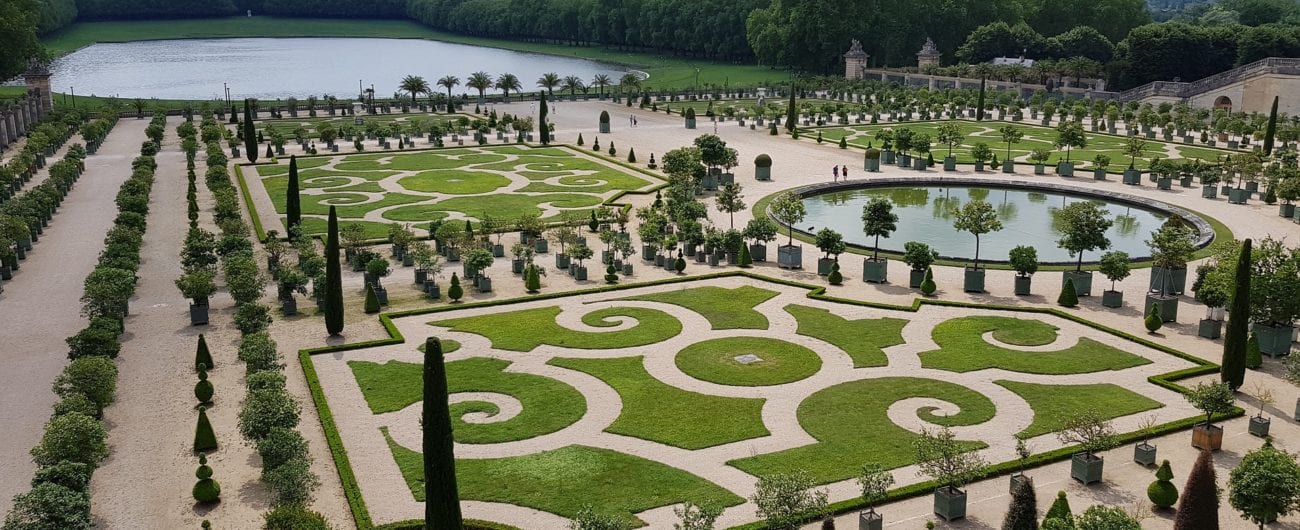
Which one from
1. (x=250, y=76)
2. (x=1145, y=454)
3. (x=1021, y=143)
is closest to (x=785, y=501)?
(x=1145, y=454)

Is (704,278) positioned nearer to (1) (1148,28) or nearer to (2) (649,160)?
(2) (649,160)

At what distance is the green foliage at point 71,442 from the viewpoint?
26172 mm

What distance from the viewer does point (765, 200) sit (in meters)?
63.9

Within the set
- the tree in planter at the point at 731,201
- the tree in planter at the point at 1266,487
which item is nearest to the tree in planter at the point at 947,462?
the tree in planter at the point at 1266,487

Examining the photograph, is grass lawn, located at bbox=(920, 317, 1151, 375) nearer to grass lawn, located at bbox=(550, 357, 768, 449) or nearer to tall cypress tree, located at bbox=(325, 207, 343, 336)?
grass lawn, located at bbox=(550, 357, 768, 449)

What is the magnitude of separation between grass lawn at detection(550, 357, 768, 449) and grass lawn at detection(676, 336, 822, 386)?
164 cm

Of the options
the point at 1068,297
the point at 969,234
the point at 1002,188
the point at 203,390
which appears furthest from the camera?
the point at 1002,188

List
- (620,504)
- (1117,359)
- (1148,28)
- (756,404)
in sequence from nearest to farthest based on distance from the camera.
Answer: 1. (620,504)
2. (756,404)
3. (1117,359)
4. (1148,28)

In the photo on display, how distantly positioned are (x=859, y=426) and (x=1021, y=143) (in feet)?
212

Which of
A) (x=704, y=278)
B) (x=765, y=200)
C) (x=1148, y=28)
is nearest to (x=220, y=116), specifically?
(x=765, y=200)

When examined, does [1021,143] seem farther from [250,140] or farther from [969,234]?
[250,140]

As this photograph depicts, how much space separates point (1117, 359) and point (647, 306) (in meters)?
17.5

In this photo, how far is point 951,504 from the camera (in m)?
24.8

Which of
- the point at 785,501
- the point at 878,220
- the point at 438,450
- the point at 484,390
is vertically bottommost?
the point at 484,390
